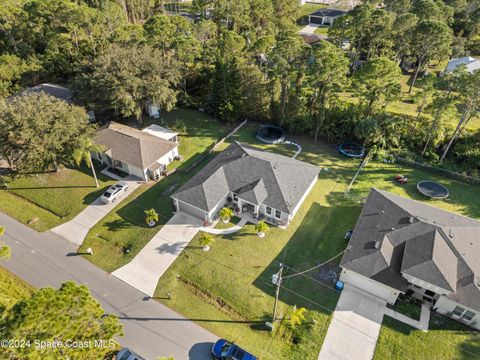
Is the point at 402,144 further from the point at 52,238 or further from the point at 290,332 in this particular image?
the point at 52,238

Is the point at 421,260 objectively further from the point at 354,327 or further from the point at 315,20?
the point at 315,20

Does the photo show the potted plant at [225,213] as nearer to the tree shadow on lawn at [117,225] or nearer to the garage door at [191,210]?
the garage door at [191,210]

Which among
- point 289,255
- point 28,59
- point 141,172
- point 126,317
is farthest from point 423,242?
point 28,59

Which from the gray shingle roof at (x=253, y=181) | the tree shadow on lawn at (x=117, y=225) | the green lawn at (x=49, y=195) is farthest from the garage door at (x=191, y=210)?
the green lawn at (x=49, y=195)

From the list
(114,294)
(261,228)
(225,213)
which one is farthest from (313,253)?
(114,294)

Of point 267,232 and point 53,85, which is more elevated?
point 53,85

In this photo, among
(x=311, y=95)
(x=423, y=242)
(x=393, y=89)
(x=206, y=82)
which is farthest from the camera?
(x=206, y=82)

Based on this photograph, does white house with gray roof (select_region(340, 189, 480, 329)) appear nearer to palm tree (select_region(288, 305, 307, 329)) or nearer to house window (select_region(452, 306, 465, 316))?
house window (select_region(452, 306, 465, 316))
